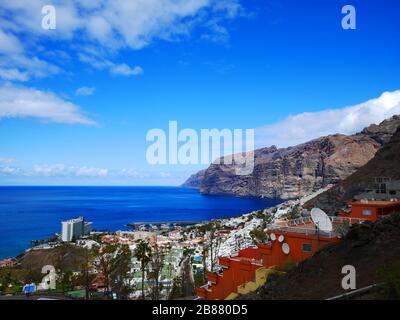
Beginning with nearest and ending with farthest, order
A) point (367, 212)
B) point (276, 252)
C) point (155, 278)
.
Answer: point (276, 252), point (367, 212), point (155, 278)

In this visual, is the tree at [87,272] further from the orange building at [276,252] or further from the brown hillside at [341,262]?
the brown hillside at [341,262]

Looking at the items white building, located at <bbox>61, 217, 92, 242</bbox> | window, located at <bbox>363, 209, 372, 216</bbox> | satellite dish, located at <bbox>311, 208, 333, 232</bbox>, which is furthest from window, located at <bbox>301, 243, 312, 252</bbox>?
white building, located at <bbox>61, 217, 92, 242</bbox>

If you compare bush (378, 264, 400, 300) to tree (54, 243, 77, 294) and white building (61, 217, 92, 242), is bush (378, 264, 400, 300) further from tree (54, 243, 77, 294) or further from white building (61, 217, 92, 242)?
white building (61, 217, 92, 242)

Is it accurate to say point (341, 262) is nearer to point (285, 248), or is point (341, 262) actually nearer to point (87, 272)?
point (285, 248)

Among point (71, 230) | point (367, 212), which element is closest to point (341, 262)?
point (367, 212)

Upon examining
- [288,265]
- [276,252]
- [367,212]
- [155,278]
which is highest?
[367,212]
